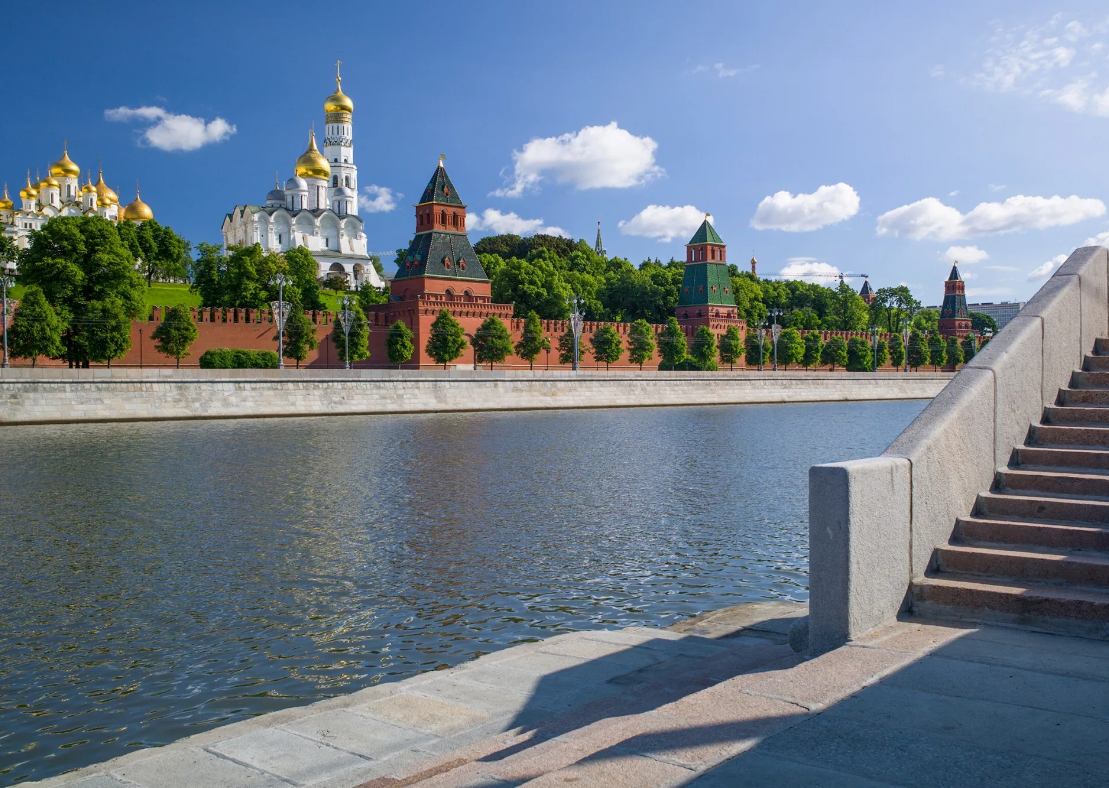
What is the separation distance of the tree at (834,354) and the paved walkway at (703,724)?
6654 centimetres

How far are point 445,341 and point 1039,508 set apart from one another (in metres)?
46.6

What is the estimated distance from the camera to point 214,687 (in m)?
A: 5.93

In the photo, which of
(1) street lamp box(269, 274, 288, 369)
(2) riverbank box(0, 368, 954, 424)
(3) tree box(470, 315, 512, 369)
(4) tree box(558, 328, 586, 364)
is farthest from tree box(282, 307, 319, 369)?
(4) tree box(558, 328, 586, 364)

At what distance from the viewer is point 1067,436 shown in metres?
5.97

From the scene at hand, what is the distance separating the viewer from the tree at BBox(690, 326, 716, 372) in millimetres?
63656

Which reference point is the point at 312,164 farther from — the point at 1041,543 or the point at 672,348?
the point at 1041,543

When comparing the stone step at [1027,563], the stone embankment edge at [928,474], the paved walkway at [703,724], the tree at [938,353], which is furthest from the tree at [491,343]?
the stone step at [1027,563]

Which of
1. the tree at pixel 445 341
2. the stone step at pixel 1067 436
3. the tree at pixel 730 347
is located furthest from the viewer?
the tree at pixel 730 347

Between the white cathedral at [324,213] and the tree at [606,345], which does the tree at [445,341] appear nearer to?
the tree at [606,345]

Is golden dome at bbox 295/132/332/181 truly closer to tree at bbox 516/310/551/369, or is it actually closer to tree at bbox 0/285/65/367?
tree at bbox 516/310/551/369

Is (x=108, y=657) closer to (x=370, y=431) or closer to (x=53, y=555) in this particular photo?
(x=53, y=555)

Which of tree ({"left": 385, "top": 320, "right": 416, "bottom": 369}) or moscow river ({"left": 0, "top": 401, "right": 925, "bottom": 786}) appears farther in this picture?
tree ({"left": 385, "top": 320, "right": 416, "bottom": 369})

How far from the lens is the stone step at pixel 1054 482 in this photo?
17.6 ft

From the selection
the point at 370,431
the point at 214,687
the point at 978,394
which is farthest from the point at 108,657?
the point at 370,431
